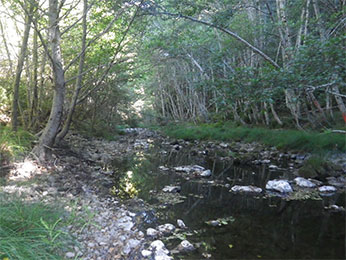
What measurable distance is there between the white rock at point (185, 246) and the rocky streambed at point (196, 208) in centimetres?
1

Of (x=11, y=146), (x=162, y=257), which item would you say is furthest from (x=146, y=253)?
Answer: (x=11, y=146)

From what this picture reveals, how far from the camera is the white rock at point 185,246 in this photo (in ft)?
10.4

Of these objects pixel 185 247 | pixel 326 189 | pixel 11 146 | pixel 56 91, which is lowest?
pixel 326 189

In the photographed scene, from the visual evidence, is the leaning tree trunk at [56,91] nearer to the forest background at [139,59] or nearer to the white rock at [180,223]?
the forest background at [139,59]

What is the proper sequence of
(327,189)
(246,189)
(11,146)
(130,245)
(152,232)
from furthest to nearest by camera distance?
(246,189) → (327,189) → (11,146) → (152,232) → (130,245)

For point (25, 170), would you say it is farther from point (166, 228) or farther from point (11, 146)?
point (166, 228)

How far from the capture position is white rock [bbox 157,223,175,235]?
3.62m

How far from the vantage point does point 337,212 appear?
4.42m

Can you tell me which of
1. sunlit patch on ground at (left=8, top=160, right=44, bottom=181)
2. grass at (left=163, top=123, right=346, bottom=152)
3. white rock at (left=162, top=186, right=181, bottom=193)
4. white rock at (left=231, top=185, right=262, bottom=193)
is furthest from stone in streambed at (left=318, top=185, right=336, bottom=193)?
sunlit patch on ground at (left=8, top=160, right=44, bottom=181)

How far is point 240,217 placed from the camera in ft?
14.0

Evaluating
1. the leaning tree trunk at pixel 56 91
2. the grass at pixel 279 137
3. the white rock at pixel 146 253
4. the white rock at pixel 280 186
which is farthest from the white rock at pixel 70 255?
the grass at pixel 279 137

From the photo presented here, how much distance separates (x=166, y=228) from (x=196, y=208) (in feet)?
3.64

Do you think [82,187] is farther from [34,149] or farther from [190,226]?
[190,226]

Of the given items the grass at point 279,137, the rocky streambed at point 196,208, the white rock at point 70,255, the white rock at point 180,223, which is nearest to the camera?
the white rock at point 70,255
